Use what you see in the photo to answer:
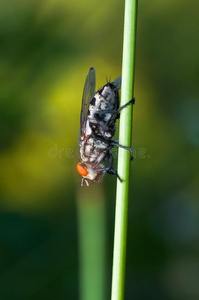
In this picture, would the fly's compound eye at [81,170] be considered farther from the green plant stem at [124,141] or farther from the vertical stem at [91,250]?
the green plant stem at [124,141]

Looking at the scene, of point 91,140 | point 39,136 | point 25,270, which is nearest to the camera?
point 91,140

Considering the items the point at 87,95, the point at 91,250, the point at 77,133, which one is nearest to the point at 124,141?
the point at 91,250

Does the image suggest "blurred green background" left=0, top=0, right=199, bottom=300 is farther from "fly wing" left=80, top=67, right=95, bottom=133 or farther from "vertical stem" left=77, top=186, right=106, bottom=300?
"vertical stem" left=77, top=186, right=106, bottom=300

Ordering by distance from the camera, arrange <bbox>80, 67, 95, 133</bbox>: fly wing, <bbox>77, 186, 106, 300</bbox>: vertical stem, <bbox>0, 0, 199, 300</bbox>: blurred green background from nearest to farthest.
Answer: <bbox>77, 186, 106, 300</bbox>: vertical stem
<bbox>80, 67, 95, 133</bbox>: fly wing
<bbox>0, 0, 199, 300</bbox>: blurred green background

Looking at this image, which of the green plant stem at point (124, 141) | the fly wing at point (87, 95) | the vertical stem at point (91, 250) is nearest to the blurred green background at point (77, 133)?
the fly wing at point (87, 95)

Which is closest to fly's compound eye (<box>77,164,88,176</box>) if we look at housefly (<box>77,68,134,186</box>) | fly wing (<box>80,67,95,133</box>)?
housefly (<box>77,68,134,186</box>)

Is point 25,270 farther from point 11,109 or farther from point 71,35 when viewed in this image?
point 71,35

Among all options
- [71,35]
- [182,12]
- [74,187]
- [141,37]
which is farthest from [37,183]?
[182,12]
